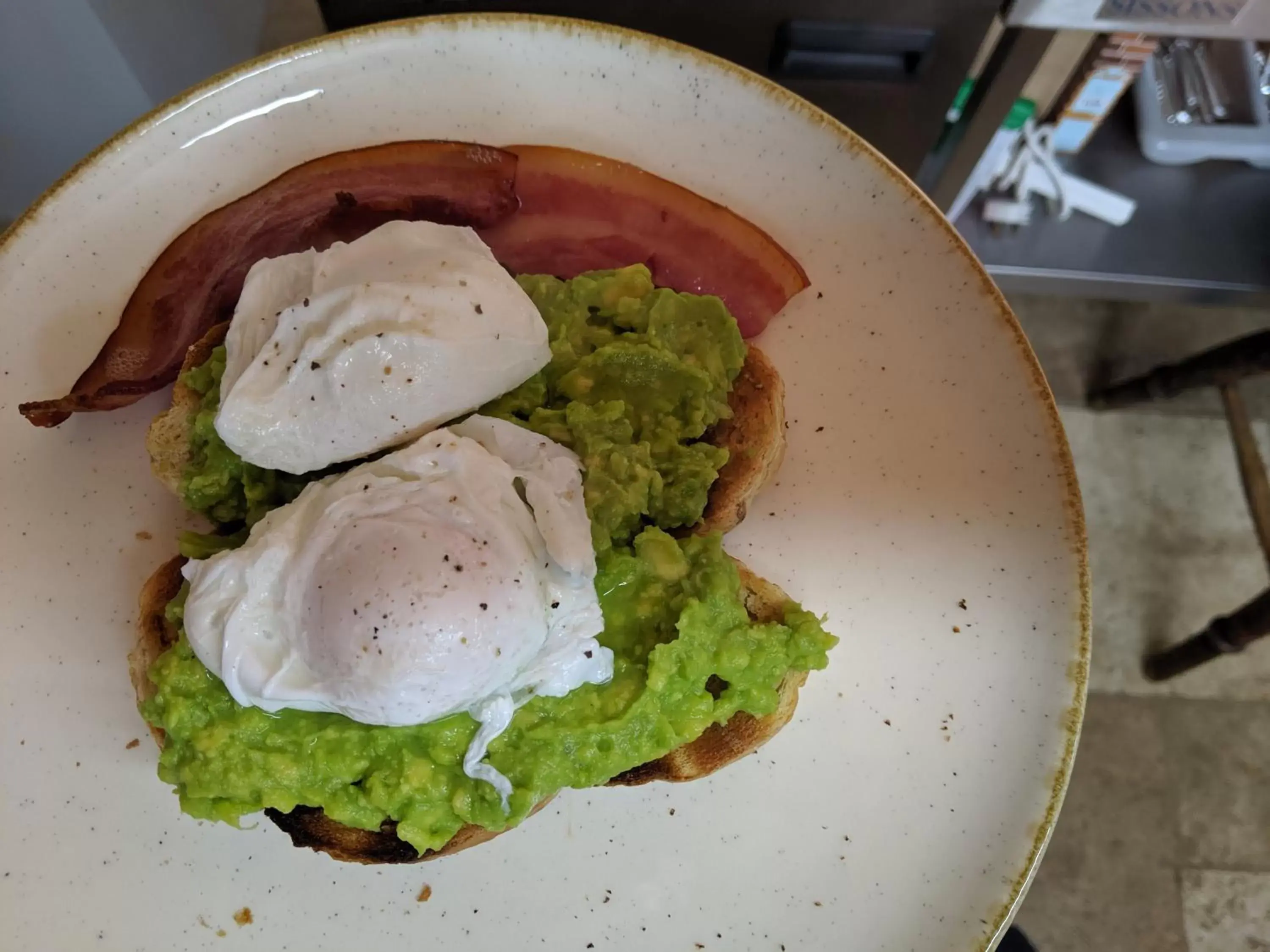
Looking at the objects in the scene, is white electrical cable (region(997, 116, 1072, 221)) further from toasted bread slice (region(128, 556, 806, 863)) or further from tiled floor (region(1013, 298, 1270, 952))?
toasted bread slice (region(128, 556, 806, 863))

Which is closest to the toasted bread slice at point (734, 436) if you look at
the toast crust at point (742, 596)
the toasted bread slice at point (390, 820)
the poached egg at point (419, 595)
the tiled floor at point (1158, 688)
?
the toast crust at point (742, 596)

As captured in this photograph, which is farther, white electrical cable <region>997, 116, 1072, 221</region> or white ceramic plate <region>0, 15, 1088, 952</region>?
white electrical cable <region>997, 116, 1072, 221</region>

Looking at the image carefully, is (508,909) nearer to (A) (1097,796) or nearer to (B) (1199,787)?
(A) (1097,796)

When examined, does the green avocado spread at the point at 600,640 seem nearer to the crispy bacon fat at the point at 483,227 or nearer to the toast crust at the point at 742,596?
the toast crust at the point at 742,596

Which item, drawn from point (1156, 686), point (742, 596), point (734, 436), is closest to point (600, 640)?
point (742, 596)

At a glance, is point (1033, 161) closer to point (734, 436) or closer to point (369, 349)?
point (734, 436)

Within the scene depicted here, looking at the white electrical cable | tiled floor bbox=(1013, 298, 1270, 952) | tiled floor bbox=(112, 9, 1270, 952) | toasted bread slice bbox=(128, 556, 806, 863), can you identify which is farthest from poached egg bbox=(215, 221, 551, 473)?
tiled floor bbox=(1013, 298, 1270, 952)

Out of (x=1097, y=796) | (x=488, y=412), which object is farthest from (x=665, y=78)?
(x=1097, y=796)
